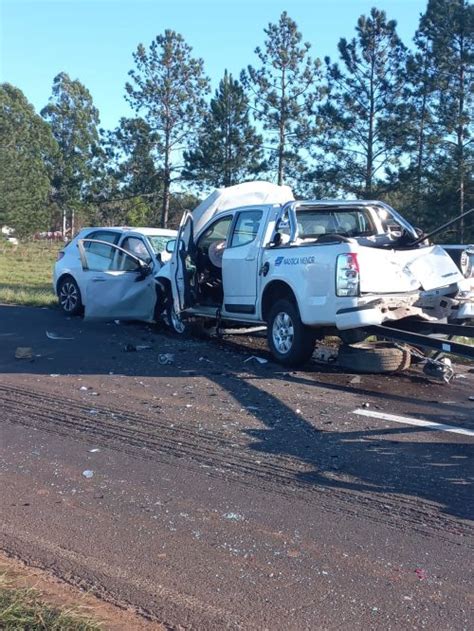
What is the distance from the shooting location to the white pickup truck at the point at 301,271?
28.9 ft

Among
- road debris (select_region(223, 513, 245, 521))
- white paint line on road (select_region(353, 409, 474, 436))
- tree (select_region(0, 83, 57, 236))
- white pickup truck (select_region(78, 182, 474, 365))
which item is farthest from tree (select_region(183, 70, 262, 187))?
road debris (select_region(223, 513, 245, 521))

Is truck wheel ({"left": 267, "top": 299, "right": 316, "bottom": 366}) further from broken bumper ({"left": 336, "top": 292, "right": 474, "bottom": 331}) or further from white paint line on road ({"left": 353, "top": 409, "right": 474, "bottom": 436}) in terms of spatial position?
white paint line on road ({"left": 353, "top": 409, "right": 474, "bottom": 436})

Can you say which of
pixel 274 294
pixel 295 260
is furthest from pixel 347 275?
pixel 274 294

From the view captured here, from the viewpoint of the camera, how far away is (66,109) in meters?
76.4

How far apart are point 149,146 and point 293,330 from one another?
3047 cm

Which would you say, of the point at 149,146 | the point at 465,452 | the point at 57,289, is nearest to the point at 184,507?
the point at 465,452

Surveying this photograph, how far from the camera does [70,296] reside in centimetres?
1452

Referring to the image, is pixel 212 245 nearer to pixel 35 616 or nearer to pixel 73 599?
pixel 73 599

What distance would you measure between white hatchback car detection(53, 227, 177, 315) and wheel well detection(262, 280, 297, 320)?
3587 mm

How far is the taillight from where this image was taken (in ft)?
28.7

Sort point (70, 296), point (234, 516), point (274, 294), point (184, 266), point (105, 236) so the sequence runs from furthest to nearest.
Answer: point (105, 236) → point (70, 296) → point (184, 266) → point (274, 294) → point (234, 516)

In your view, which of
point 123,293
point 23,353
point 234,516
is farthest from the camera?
point 123,293

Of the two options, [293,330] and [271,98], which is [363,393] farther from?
[271,98]

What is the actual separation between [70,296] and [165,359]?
189 inches
